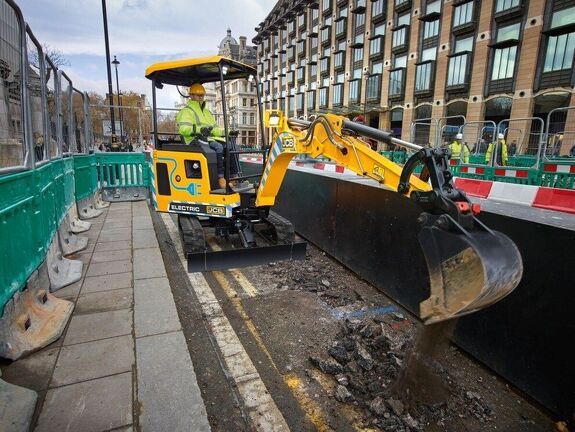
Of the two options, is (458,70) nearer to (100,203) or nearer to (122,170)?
(122,170)

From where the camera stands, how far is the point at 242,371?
2969 millimetres

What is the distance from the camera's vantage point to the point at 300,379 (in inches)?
115

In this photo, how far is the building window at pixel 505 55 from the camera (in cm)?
2456

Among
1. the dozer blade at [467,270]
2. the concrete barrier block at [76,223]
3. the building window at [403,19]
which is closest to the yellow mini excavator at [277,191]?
the dozer blade at [467,270]

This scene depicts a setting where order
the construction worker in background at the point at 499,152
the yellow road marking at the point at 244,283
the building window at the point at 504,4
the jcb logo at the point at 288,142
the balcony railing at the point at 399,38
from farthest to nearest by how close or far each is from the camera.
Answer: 1. the balcony railing at the point at 399,38
2. the building window at the point at 504,4
3. the construction worker in background at the point at 499,152
4. the jcb logo at the point at 288,142
5. the yellow road marking at the point at 244,283

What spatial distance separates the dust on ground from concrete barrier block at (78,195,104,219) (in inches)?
251

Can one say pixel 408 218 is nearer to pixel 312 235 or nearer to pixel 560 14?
pixel 312 235

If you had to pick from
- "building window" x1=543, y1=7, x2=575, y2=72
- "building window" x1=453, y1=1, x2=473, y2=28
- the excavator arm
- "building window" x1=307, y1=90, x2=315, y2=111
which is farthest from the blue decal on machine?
"building window" x1=307, y1=90, x2=315, y2=111

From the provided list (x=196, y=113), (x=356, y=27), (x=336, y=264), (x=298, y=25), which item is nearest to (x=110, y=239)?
(x=196, y=113)

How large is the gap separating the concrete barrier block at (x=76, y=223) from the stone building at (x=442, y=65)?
1139 centimetres

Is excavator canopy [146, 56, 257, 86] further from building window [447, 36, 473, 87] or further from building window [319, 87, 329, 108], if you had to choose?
building window [319, 87, 329, 108]

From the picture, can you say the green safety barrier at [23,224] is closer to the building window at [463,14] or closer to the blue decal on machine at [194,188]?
the blue decal on machine at [194,188]

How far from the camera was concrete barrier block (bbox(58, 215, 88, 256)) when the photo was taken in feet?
16.8

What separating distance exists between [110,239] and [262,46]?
2655 inches
